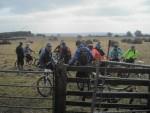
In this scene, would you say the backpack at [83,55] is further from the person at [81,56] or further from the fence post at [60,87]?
the fence post at [60,87]

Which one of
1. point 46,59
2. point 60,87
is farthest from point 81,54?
point 60,87

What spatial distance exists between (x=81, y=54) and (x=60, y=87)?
5306mm

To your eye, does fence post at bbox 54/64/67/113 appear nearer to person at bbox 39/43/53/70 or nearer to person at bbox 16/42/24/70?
person at bbox 39/43/53/70

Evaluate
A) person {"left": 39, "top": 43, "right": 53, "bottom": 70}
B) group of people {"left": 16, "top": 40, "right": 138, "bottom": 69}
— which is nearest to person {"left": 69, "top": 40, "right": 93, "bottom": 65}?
group of people {"left": 16, "top": 40, "right": 138, "bottom": 69}

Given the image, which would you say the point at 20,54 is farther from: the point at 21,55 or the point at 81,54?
the point at 81,54

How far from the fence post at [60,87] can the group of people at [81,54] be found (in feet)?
16.8

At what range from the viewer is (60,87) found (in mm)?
9898

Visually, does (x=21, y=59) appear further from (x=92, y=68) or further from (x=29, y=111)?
(x=92, y=68)

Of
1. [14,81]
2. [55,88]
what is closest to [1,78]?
[14,81]

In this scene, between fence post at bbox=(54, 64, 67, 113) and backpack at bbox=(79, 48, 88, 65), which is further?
backpack at bbox=(79, 48, 88, 65)

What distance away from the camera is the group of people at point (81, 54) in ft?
49.7

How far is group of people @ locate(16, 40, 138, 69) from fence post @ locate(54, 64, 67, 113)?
513cm

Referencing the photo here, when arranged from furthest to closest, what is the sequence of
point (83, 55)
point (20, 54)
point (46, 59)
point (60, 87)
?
point (20, 54) → point (46, 59) → point (83, 55) → point (60, 87)

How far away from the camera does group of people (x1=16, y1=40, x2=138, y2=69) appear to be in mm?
15159
